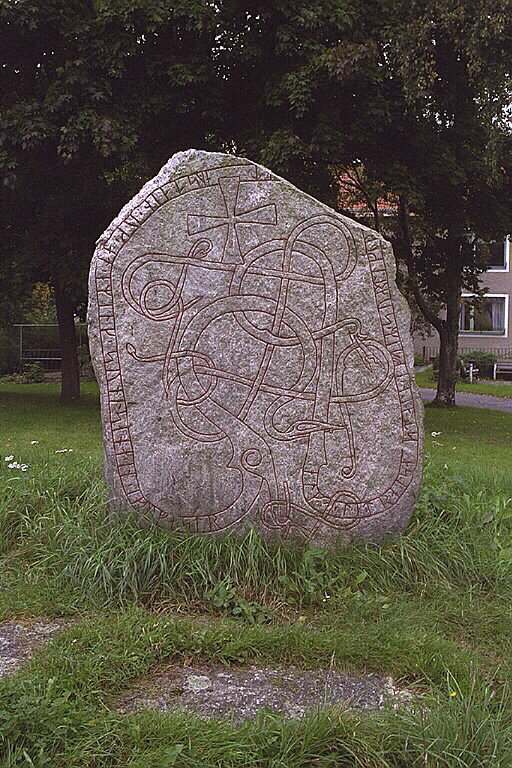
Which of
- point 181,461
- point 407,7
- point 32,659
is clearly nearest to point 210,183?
point 181,461

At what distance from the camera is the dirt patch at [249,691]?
120 inches

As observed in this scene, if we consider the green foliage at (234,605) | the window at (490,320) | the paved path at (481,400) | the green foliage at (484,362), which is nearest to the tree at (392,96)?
the paved path at (481,400)

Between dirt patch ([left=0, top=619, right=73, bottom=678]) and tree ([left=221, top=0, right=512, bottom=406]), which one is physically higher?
tree ([left=221, top=0, right=512, bottom=406])

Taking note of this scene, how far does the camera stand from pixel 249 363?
4559mm

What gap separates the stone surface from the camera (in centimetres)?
450

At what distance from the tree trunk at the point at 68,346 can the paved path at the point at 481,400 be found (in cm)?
830

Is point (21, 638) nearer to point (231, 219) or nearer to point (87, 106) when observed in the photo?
point (231, 219)

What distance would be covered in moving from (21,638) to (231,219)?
2468 millimetres

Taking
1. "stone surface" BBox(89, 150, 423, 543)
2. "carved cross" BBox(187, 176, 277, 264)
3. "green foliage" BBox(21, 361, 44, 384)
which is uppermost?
"carved cross" BBox(187, 176, 277, 264)

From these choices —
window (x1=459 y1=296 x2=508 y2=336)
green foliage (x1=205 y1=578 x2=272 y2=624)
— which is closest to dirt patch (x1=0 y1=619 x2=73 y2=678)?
green foliage (x1=205 y1=578 x2=272 y2=624)

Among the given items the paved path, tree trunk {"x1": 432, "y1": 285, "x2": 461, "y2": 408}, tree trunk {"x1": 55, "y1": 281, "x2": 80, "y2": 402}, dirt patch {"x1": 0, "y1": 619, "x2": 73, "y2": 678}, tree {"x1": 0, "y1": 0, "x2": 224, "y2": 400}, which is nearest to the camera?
dirt patch {"x1": 0, "y1": 619, "x2": 73, "y2": 678}

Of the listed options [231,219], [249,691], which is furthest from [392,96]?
[249,691]

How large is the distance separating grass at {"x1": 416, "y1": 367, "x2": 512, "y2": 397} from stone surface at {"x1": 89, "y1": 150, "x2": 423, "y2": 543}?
19.3 meters

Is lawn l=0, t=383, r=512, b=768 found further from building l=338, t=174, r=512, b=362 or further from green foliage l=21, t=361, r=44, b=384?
building l=338, t=174, r=512, b=362
